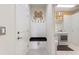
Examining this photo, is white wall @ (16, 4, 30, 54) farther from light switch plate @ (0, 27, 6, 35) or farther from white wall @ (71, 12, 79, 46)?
white wall @ (71, 12, 79, 46)

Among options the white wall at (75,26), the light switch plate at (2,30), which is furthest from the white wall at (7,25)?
the white wall at (75,26)

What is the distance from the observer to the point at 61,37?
325 cm

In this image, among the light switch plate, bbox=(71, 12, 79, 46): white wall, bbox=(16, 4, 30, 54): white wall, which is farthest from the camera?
bbox=(71, 12, 79, 46): white wall

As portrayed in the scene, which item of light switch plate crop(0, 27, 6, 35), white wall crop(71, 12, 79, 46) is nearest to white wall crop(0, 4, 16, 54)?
light switch plate crop(0, 27, 6, 35)

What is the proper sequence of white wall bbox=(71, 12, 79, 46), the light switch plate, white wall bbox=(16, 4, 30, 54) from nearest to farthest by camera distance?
the light switch plate
white wall bbox=(16, 4, 30, 54)
white wall bbox=(71, 12, 79, 46)

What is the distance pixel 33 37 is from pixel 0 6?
1825mm

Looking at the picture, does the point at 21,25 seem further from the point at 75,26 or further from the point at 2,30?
the point at 75,26

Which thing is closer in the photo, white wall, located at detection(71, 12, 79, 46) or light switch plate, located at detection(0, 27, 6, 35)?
light switch plate, located at detection(0, 27, 6, 35)

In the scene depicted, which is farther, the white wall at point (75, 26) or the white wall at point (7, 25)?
the white wall at point (75, 26)

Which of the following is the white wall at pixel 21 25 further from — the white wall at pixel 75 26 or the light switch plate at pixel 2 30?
the white wall at pixel 75 26
